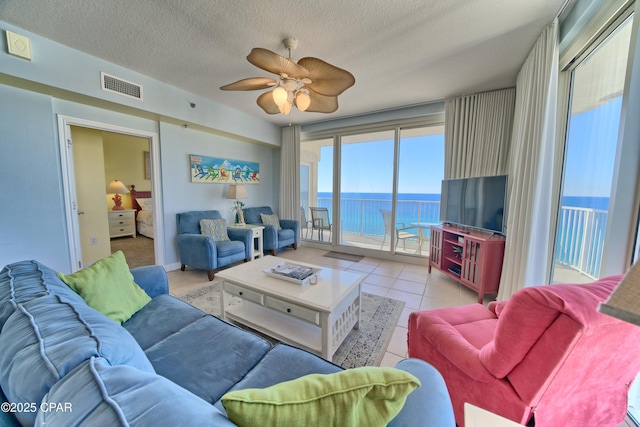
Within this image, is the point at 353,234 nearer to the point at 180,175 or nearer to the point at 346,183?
the point at 346,183

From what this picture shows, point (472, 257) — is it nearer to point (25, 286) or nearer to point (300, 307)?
point (300, 307)

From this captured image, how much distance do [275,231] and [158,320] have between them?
2743 mm

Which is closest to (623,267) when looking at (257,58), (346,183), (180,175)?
(257,58)

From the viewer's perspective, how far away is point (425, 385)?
0.76 m

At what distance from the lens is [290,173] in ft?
15.8

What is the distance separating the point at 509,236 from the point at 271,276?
7.69 ft

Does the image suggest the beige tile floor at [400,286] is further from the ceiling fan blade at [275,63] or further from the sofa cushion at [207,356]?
the ceiling fan blade at [275,63]

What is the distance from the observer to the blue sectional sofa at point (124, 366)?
1.48ft

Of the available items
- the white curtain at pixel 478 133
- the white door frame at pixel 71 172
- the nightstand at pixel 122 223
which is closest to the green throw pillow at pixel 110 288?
the white door frame at pixel 71 172

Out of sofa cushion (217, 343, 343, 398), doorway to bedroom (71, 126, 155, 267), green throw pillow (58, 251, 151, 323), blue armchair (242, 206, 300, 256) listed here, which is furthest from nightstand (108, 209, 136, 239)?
sofa cushion (217, 343, 343, 398)

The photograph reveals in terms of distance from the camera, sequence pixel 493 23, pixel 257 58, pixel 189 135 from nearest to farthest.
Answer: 1. pixel 257 58
2. pixel 493 23
3. pixel 189 135

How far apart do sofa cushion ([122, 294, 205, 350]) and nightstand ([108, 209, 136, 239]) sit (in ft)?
16.1

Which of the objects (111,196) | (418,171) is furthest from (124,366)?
(111,196)

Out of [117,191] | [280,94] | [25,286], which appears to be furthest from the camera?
[117,191]
